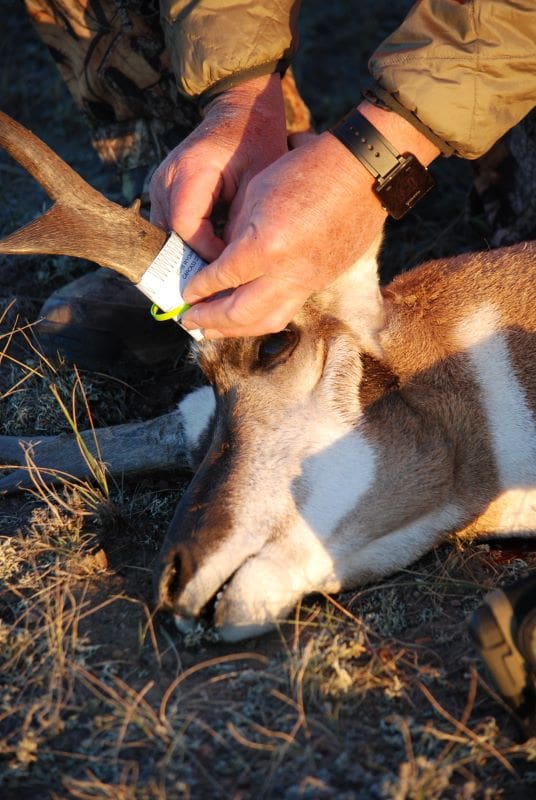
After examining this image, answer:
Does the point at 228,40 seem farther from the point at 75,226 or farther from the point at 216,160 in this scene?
the point at 75,226

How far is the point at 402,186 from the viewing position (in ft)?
9.45

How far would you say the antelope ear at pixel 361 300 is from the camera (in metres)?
3.05

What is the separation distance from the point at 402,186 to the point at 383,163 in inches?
3.9

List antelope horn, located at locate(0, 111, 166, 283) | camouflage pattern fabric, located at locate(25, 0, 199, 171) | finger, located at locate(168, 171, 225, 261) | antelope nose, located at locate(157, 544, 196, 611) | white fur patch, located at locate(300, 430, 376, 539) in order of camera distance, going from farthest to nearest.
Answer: camouflage pattern fabric, located at locate(25, 0, 199, 171), finger, located at locate(168, 171, 225, 261), antelope horn, located at locate(0, 111, 166, 283), white fur patch, located at locate(300, 430, 376, 539), antelope nose, located at locate(157, 544, 196, 611)

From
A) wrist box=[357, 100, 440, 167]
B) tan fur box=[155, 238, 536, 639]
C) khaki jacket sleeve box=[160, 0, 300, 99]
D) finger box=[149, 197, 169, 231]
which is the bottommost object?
tan fur box=[155, 238, 536, 639]

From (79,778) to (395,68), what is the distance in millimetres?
2236

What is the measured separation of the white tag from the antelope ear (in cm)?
46

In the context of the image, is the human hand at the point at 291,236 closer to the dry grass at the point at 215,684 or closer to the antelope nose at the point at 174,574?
the antelope nose at the point at 174,574

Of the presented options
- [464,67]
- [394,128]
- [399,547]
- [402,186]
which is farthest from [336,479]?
[464,67]

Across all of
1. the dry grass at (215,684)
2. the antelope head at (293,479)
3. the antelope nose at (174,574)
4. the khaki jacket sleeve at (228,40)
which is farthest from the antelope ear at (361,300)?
the khaki jacket sleeve at (228,40)

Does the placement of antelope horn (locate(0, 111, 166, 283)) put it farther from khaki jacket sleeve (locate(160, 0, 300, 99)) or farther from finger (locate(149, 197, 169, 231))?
khaki jacket sleeve (locate(160, 0, 300, 99))

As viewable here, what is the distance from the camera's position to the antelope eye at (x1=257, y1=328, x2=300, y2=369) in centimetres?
299

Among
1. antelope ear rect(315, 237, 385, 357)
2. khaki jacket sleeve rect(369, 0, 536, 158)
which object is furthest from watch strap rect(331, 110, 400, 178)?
antelope ear rect(315, 237, 385, 357)

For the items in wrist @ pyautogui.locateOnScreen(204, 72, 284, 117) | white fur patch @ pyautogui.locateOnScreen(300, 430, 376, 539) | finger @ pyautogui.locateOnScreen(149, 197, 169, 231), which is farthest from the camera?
wrist @ pyautogui.locateOnScreen(204, 72, 284, 117)
